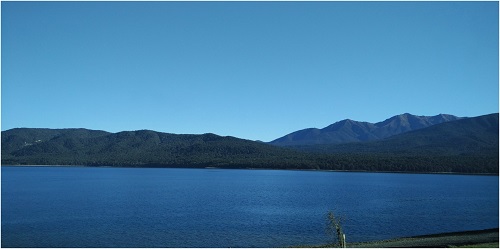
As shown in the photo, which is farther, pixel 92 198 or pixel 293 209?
pixel 92 198

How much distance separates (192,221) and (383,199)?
114 ft

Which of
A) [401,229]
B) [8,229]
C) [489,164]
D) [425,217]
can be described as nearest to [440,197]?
[425,217]

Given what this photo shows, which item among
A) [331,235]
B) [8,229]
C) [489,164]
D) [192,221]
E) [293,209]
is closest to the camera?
[331,235]

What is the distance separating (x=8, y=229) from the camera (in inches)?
1683

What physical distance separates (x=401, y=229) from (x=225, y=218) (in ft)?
55.0

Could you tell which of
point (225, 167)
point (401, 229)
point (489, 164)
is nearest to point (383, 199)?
point (401, 229)

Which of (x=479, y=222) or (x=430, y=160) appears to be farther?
(x=430, y=160)

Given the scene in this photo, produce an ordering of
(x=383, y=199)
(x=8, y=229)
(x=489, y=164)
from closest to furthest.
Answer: (x=8, y=229) → (x=383, y=199) → (x=489, y=164)

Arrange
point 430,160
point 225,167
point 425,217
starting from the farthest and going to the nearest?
point 225,167
point 430,160
point 425,217

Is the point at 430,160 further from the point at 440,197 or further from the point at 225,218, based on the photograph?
the point at 225,218

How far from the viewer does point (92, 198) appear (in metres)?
71.8

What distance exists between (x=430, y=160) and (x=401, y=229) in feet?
413

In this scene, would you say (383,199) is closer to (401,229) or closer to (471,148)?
(401,229)

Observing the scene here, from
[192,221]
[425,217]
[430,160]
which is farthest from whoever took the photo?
[430,160]
